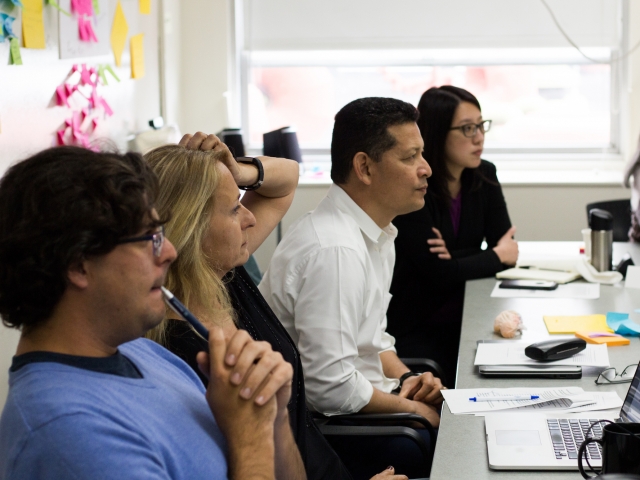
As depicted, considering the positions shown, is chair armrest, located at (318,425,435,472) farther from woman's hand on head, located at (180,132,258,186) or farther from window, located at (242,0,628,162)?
window, located at (242,0,628,162)

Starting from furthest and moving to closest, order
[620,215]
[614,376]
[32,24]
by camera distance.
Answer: [620,215] < [32,24] < [614,376]

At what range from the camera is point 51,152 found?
1.00 m

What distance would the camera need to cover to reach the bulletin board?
249cm

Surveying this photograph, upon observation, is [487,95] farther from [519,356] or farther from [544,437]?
[544,437]

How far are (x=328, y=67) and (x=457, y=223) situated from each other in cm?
226

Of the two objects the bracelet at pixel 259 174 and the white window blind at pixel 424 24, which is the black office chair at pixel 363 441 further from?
the white window blind at pixel 424 24

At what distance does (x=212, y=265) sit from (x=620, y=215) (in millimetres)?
2904

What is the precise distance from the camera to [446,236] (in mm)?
2953

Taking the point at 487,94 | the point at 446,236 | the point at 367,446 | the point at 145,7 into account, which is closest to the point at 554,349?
the point at 367,446

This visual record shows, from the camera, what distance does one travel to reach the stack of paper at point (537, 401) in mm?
1581

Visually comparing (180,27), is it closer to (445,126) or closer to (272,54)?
(272,54)

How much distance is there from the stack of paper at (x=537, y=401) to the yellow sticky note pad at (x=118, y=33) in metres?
2.43

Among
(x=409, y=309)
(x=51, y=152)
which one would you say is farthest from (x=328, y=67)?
(x=51, y=152)

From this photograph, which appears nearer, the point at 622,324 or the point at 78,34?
the point at 622,324
